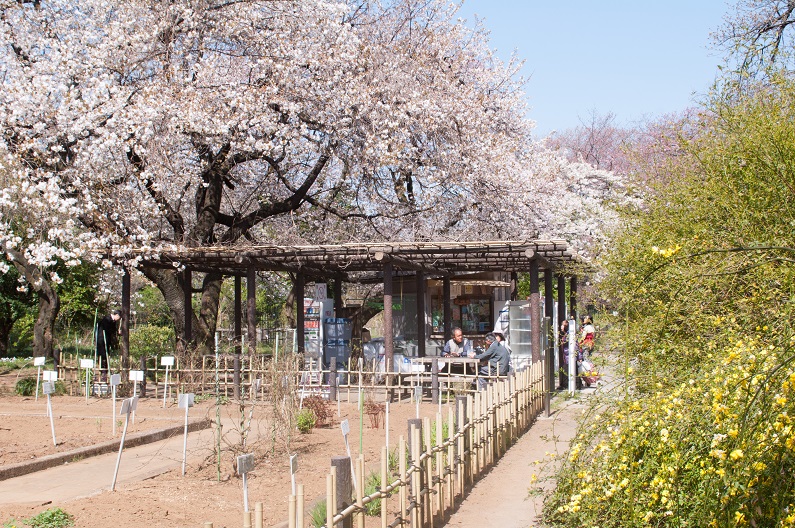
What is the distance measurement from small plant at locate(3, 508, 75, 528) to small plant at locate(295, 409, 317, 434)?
433 centimetres

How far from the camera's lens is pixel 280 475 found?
26.9 ft

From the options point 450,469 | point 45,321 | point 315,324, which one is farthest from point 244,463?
point 45,321

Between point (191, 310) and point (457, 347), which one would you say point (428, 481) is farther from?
point (191, 310)

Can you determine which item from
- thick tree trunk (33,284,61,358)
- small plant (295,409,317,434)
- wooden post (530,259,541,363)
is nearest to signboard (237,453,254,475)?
small plant (295,409,317,434)

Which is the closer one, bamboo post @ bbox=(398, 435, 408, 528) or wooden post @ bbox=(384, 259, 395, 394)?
bamboo post @ bbox=(398, 435, 408, 528)

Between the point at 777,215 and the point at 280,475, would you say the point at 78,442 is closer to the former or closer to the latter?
the point at 280,475

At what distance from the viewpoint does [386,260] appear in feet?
46.5

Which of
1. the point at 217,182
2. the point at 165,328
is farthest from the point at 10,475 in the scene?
the point at 165,328

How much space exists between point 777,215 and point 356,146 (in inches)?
525

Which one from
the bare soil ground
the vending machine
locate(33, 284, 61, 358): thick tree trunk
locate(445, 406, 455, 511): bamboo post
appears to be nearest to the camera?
the bare soil ground

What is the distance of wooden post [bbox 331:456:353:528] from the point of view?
4.46 m

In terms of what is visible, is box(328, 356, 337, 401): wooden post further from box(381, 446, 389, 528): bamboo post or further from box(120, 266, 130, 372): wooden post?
box(381, 446, 389, 528): bamboo post

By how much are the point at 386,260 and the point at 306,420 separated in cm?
420

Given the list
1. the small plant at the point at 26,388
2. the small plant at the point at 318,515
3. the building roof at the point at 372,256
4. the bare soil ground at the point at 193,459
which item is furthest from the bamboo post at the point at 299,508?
the small plant at the point at 26,388
